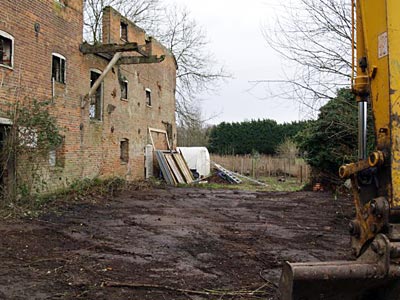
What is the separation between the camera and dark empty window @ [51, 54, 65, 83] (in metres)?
12.2

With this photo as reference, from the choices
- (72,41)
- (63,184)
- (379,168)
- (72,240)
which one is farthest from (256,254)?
(72,41)

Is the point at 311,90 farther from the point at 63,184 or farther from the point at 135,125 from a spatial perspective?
the point at 135,125

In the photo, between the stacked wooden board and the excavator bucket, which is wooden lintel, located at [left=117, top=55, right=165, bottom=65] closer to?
the stacked wooden board

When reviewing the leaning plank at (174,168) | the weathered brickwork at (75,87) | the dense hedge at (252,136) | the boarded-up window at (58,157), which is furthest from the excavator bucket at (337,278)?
the dense hedge at (252,136)

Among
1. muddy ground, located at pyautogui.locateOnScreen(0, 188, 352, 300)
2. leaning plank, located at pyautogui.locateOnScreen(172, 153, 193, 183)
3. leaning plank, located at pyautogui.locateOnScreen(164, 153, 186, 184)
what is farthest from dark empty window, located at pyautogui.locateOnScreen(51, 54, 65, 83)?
leaning plank, located at pyautogui.locateOnScreen(172, 153, 193, 183)

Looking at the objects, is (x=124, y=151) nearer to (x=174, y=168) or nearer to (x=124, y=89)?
(x=124, y=89)

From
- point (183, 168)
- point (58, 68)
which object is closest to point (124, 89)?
point (58, 68)

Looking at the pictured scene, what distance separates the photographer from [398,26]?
2.64 metres

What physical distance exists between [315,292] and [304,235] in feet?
17.8

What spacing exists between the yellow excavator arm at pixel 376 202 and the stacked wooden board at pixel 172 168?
1664 centimetres

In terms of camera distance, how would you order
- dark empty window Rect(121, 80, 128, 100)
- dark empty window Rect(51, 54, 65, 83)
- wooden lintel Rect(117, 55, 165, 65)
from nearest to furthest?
1. dark empty window Rect(51, 54, 65, 83)
2. wooden lintel Rect(117, 55, 165, 65)
3. dark empty window Rect(121, 80, 128, 100)

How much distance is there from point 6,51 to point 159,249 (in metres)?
7.19

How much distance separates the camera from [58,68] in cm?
1244

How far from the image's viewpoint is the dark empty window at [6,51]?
32.9 ft
